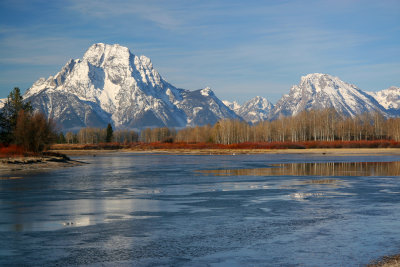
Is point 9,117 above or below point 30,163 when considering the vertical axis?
above

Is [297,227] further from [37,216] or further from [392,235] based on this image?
[37,216]

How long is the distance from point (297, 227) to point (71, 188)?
70.4ft

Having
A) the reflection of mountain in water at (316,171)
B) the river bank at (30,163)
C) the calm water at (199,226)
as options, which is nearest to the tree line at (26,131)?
the river bank at (30,163)

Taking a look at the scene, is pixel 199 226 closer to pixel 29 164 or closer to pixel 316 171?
pixel 316 171

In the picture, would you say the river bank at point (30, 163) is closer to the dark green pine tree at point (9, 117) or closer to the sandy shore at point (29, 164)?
the sandy shore at point (29, 164)

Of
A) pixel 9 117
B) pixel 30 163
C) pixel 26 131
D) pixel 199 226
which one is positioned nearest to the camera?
pixel 199 226

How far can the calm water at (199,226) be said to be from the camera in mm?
14812

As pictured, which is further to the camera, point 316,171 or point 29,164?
point 29,164

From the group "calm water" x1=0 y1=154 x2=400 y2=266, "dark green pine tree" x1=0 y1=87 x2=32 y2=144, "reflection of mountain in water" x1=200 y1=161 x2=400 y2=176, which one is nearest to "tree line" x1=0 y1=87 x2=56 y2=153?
"dark green pine tree" x1=0 y1=87 x2=32 y2=144

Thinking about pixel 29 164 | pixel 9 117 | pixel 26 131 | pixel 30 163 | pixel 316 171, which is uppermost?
pixel 9 117

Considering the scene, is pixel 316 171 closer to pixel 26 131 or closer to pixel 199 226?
pixel 199 226

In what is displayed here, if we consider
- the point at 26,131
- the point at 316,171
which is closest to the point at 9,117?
the point at 26,131

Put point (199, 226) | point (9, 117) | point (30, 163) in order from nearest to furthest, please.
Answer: point (199, 226)
point (30, 163)
point (9, 117)

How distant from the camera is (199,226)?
19.8 m
